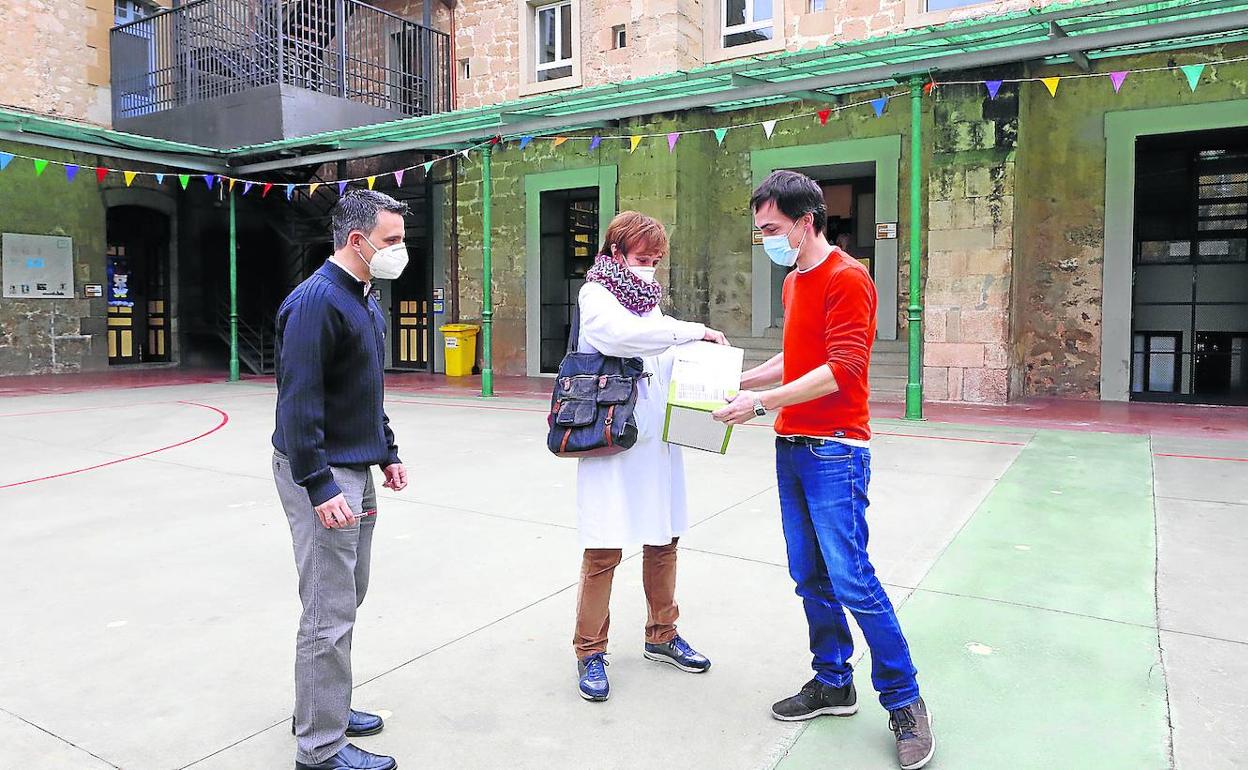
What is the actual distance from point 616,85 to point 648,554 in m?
8.17

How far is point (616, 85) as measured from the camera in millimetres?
10109

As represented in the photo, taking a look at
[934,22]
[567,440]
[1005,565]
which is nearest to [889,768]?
[567,440]

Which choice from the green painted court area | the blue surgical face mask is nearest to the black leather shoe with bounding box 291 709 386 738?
the green painted court area

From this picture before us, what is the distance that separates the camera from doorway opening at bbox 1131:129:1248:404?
1166cm

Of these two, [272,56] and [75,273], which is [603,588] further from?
[75,273]

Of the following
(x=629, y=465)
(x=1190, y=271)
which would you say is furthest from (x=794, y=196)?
(x=1190, y=271)

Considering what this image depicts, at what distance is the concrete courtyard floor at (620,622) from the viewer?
2.56m

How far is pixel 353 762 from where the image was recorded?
93.2 inches

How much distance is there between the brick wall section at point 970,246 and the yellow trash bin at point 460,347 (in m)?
8.36

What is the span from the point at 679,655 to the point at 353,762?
46.6 inches

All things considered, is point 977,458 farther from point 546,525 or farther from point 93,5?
point 93,5

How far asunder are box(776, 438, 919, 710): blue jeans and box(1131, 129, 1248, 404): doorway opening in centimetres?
1074

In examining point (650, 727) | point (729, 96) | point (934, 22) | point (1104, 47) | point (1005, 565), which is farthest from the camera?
point (934, 22)

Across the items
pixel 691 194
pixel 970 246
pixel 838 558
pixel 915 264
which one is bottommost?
pixel 838 558
